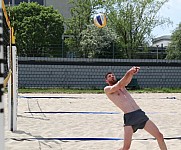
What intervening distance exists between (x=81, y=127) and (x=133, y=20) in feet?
89.6

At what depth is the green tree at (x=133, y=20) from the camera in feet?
112

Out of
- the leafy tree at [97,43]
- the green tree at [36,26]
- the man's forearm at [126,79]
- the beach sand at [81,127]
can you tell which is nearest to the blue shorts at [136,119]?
the man's forearm at [126,79]

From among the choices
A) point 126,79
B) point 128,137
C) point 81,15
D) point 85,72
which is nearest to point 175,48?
point 85,72

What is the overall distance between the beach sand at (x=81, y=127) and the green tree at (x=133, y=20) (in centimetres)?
2257

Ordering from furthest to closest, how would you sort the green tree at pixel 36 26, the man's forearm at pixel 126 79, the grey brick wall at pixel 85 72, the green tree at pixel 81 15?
1. the green tree at pixel 81 15
2. the green tree at pixel 36 26
3. the grey brick wall at pixel 85 72
4. the man's forearm at pixel 126 79

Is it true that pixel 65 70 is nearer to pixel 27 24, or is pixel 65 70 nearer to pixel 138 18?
pixel 27 24

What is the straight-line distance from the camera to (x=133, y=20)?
34.2m

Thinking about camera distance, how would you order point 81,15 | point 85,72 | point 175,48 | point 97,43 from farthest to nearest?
point 81,15
point 175,48
point 97,43
point 85,72

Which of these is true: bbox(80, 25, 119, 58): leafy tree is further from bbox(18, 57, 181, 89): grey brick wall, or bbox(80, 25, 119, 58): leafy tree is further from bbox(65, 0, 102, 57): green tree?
bbox(65, 0, 102, 57): green tree

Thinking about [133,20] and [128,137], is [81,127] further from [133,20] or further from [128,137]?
[133,20]

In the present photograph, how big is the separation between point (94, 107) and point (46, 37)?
18.0m

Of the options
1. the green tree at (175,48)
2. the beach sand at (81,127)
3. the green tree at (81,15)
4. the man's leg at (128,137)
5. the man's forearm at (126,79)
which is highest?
the green tree at (81,15)

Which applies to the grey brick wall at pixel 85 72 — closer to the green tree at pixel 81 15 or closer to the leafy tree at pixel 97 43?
the leafy tree at pixel 97 43

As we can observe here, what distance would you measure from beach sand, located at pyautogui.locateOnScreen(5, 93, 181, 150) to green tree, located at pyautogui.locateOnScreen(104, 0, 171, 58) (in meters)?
22.6
